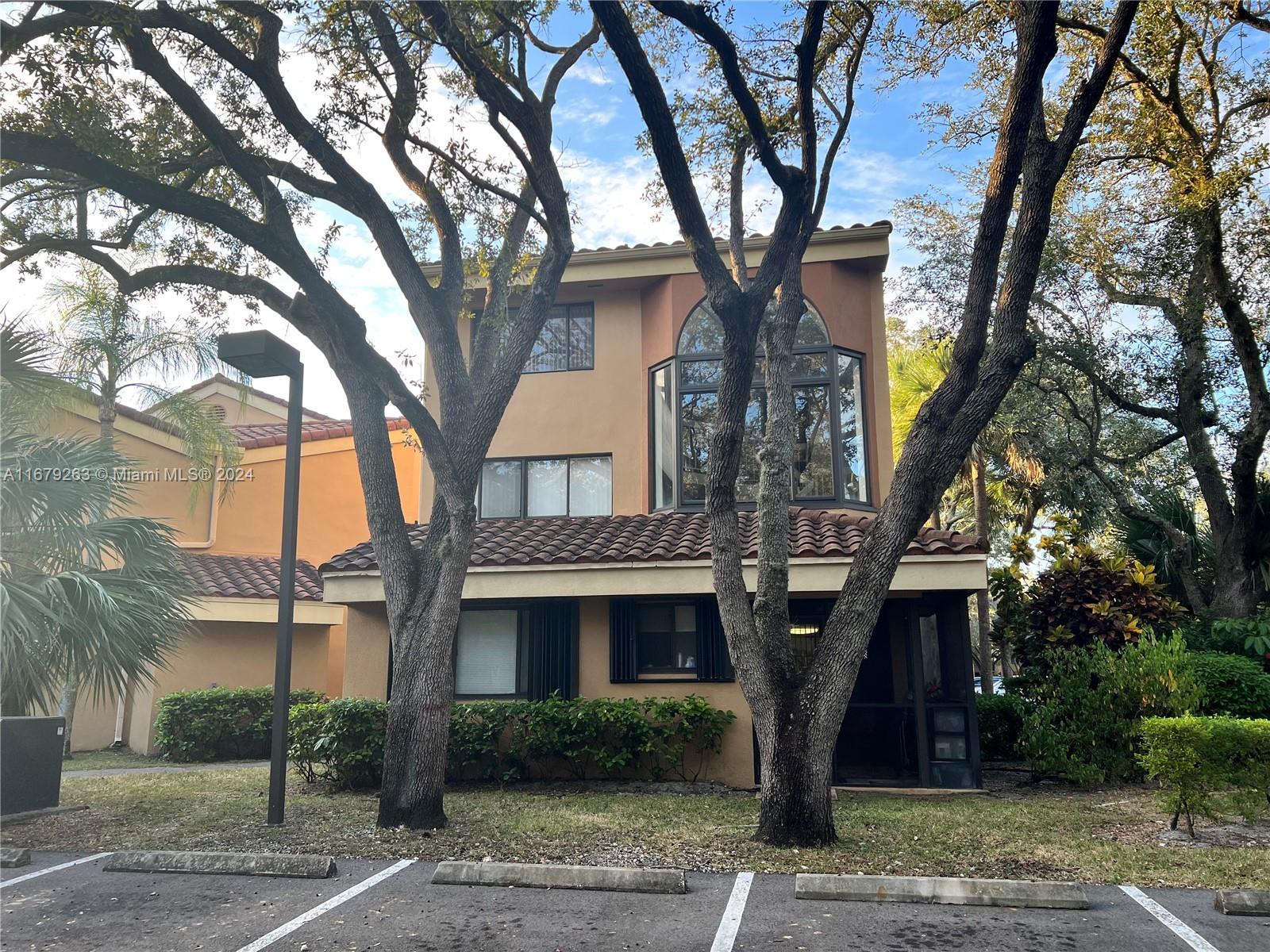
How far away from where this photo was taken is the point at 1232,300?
1476 centimetres

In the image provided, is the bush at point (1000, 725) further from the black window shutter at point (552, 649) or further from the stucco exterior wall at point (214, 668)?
the stucco exterior wall at point (214, 668)

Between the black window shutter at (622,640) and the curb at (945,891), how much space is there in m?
6.48

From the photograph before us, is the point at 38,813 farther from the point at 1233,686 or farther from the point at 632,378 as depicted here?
the point at 1233,686

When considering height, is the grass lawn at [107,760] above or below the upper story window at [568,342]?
below

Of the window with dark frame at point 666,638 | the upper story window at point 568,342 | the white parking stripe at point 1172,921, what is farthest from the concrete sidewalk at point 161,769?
the white parking stripe at point 1172,921

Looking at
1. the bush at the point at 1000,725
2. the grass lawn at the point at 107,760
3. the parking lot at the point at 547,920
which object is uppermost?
the bush at the point at 1000,725

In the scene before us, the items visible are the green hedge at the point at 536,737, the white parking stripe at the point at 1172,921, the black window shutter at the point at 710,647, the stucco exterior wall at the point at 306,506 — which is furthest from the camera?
the stucco exterior wall at the point at 306,506

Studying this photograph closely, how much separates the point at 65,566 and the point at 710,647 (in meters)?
7.74

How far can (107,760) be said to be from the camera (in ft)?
53.8

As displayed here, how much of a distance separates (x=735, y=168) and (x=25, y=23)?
23.1 feet

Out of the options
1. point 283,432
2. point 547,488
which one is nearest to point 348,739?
point 547,488

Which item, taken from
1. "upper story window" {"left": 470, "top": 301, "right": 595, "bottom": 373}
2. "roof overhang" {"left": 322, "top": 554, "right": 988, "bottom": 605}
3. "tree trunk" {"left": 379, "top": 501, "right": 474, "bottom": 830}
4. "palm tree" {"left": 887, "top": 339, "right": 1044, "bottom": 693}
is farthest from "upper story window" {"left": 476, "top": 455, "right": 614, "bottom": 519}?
"palm tree" {"left": 887, "top": 339, "right": 1044, "bottom": 693}

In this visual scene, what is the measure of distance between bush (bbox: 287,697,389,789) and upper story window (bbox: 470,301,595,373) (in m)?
6.48

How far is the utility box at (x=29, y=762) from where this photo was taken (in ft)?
31.5
